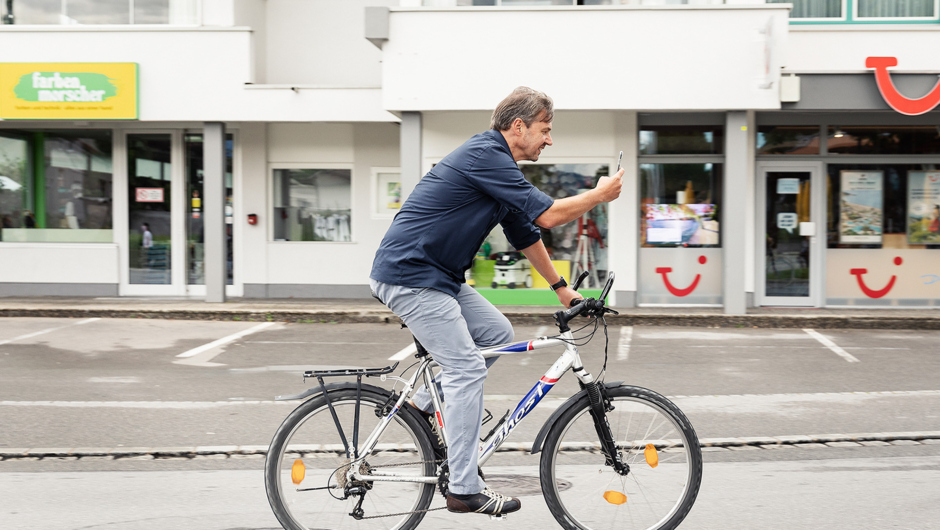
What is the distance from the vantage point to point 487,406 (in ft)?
24.0

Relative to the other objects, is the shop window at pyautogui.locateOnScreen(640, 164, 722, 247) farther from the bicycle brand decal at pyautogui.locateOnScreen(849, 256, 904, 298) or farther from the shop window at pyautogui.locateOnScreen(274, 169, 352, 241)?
the shop window at pyautogui.locateOnScreen(274, 169, 352, 241)

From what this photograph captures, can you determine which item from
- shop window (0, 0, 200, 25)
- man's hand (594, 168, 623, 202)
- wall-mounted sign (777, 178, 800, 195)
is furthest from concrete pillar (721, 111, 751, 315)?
man's hand (594, 168, 623, 202)

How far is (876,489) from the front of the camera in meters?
4.83

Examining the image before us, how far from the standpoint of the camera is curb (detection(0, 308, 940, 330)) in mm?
13094

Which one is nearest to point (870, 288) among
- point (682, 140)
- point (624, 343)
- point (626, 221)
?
point (682, 140)

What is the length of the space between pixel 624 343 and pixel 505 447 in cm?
591

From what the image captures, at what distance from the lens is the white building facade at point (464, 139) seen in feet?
45.3

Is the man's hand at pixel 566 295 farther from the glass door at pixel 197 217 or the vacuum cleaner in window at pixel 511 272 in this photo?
the glass door at pixel 197 217

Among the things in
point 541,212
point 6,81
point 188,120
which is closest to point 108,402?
point 541,212

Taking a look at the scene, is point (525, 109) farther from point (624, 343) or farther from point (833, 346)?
point (833, 346)

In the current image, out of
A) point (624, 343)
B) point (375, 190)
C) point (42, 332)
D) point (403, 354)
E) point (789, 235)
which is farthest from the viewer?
point (375, 190)

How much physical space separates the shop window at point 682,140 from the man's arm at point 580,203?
11727mm

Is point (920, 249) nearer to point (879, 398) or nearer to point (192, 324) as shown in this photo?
point (879, 398)

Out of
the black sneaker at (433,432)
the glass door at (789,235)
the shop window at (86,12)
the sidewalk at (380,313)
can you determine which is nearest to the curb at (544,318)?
the sidewalk at (380,313)
